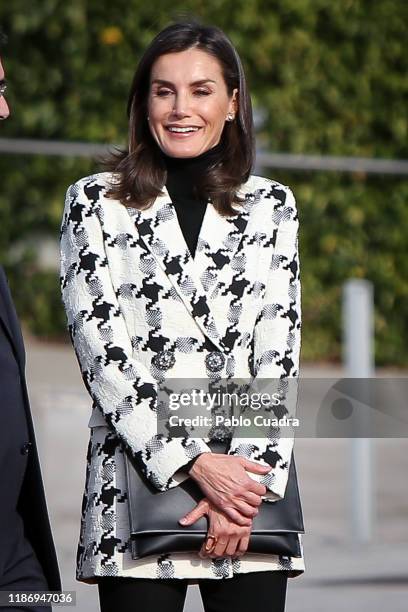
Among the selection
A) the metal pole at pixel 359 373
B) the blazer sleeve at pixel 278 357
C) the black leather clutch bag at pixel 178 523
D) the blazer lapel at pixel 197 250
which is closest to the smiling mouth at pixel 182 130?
the blazer lapel at pixel 197 250

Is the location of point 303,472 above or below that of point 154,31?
below

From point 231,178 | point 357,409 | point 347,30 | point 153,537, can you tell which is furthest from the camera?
point 347,30

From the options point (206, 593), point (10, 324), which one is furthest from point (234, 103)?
point (206, 593)

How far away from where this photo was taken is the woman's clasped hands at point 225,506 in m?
3.08

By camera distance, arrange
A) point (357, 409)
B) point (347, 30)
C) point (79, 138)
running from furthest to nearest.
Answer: point (347, 30) → point (79, 138) → point (357, 409)

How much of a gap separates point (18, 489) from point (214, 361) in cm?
50

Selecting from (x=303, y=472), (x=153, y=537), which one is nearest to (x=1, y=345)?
(x=153, y=537)

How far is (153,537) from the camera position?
309 centimetres

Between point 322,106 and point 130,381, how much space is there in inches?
342

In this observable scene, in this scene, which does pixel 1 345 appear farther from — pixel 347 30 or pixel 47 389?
pixel 347 30

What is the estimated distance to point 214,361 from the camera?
126 inches

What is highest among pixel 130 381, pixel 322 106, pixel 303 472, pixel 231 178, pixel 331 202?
pixel 322 106

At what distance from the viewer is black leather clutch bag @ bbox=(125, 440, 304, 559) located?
10.1ft

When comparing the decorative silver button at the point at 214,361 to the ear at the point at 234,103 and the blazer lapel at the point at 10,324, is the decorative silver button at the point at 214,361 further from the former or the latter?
the ear at the point at 234,103
